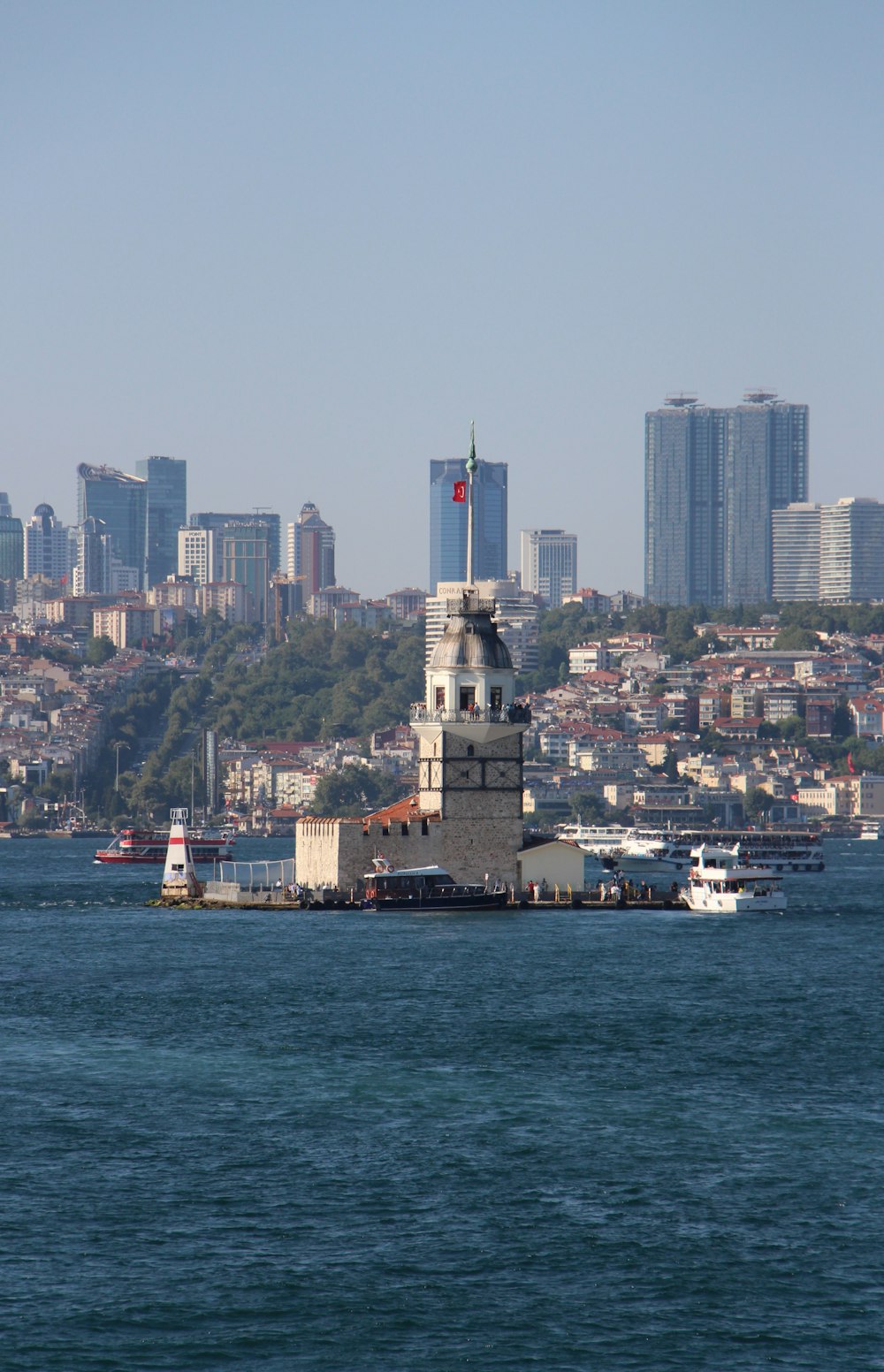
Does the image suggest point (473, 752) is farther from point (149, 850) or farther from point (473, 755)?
point (149, 850)

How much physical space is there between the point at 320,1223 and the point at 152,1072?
11.1m

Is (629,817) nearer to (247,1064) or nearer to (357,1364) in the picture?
(247,1064)

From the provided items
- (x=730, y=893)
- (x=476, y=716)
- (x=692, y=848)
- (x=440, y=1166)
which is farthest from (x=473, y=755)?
(x=692, y=848)

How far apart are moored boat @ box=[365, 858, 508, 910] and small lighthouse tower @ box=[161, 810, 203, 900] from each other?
10.7 metres

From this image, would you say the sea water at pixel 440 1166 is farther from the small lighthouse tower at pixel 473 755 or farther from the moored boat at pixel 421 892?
the small lighthouse tower at pixel 473 755

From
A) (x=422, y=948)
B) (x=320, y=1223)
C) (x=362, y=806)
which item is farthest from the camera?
(x=362, y=806)

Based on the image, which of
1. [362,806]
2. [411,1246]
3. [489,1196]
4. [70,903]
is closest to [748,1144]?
[489,1196]

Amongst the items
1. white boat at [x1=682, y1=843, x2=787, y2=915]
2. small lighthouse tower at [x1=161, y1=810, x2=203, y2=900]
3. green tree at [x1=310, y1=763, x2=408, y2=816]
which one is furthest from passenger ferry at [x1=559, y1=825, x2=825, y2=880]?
green tree at [x1=310, y1=763, x2=408, y2=816]

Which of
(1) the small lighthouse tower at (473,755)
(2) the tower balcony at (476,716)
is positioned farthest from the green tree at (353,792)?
(2) the tower balcony at (476,716)

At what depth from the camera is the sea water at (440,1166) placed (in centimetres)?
2478

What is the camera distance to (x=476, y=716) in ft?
230

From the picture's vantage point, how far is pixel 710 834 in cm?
13200

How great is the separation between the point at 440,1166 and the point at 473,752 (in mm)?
38223

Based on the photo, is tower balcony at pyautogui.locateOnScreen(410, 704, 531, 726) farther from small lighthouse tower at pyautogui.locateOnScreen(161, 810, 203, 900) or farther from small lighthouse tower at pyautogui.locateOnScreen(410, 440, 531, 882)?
small lighthouse tower at pyautogui.locateOnScreen(161, 810, 203, 900)
